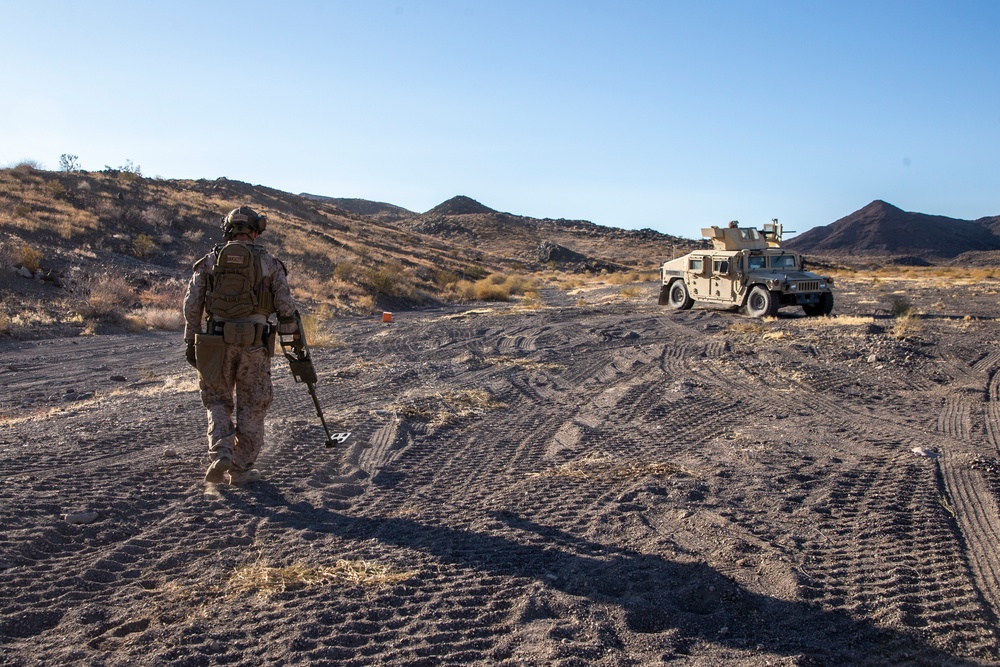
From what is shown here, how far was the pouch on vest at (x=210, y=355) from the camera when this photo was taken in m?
4.69

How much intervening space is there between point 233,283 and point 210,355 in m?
0.49

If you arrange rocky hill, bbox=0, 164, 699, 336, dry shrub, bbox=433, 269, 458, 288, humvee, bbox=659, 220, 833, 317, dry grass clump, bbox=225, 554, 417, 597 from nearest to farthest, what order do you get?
1. dry grass clump, bbox=225, 554, 417, 597
2. rocky hill, bbox=0, 164, 699, 336
3. humvee, bbox=659, 220, 833, 317
4. dry shrub, bbox=433, 269, 458, 288

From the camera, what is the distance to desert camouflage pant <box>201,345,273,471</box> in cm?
480

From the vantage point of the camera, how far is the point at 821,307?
16.9 m

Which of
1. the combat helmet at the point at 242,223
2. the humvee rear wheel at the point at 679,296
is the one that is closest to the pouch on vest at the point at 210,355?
the combat helmet at the point at 242,223

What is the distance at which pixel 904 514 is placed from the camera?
4.48 m

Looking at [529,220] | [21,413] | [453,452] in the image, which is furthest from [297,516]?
[529,220]

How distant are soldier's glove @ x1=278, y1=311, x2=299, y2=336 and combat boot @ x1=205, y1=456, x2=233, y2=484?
3.04 ft

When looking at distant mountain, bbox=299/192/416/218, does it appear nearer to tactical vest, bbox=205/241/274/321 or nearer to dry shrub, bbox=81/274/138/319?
dry shrub, bbox=81/274/138/319

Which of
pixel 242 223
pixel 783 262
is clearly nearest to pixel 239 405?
pixel 242 223

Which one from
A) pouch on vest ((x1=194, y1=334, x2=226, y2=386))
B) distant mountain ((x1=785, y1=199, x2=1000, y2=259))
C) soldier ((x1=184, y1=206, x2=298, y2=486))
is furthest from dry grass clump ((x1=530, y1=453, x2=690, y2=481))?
distant mountain ((x1=785, y1=199, x2=1000, y2=259))

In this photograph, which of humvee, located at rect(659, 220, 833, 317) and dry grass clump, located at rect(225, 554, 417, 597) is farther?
humvee, located at rect(659, 220, 833, 317)

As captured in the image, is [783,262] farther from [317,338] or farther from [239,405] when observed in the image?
[239,405]

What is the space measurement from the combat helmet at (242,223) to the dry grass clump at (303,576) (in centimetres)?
223
